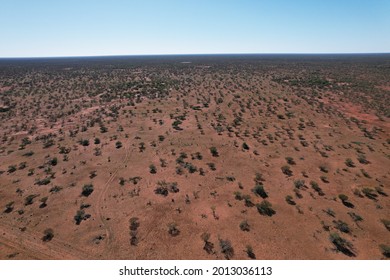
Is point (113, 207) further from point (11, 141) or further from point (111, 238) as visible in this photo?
point (11, 141)

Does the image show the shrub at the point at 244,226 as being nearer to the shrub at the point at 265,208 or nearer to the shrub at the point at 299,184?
the shrub at the point at 265,208

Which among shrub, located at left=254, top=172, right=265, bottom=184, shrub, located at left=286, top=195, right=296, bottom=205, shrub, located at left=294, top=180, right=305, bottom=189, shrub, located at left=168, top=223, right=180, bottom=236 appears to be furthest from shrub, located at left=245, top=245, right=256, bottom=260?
shrub, located at left=294, top=180, right=305, bottom=189

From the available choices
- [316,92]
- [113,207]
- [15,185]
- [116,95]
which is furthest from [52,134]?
[316,92]

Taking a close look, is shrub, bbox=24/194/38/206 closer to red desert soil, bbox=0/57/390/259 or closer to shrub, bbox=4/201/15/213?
red desert soil, bbox=0/57/390/259

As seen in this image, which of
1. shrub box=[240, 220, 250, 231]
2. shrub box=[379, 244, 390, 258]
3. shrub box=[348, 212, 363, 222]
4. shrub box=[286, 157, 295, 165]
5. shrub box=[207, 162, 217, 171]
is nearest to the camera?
shrub box=[379, 244, 390, 258]

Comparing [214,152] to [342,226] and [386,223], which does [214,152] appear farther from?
[386,223]

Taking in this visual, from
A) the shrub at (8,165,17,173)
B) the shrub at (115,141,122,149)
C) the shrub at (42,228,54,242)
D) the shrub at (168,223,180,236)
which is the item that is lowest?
the shrub at (168,223,180,236)

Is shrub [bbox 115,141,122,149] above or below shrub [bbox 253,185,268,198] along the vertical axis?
above
